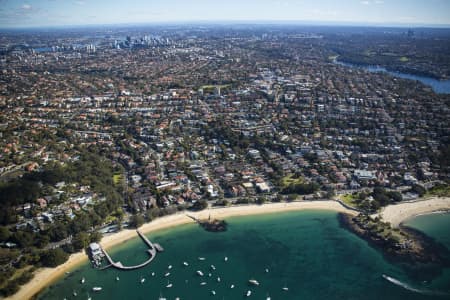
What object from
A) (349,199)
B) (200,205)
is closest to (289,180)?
(349,199)

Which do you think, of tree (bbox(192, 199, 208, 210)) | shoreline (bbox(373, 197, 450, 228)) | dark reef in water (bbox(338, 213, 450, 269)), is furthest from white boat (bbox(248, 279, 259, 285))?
shoreline (bbox(373, 197, 450, 228))

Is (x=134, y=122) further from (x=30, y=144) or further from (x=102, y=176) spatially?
(x=102, y=176)

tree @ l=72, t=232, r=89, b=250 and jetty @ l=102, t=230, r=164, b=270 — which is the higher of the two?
tree @ l=72, t=232, r=89, b=250

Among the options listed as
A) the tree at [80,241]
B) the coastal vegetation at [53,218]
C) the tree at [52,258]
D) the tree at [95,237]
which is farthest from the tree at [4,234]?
the tree at [95,237]

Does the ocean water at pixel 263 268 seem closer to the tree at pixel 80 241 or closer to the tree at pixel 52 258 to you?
the tree at pixel 52 258

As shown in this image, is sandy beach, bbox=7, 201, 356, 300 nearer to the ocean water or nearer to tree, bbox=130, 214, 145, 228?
tree, bbox=130, 214, 145, 228

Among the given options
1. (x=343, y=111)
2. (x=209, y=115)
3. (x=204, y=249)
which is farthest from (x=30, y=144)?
(x=343, y=111)

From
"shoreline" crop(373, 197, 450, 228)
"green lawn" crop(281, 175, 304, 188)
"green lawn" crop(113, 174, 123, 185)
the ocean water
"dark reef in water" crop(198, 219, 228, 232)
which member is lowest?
the ocean water
